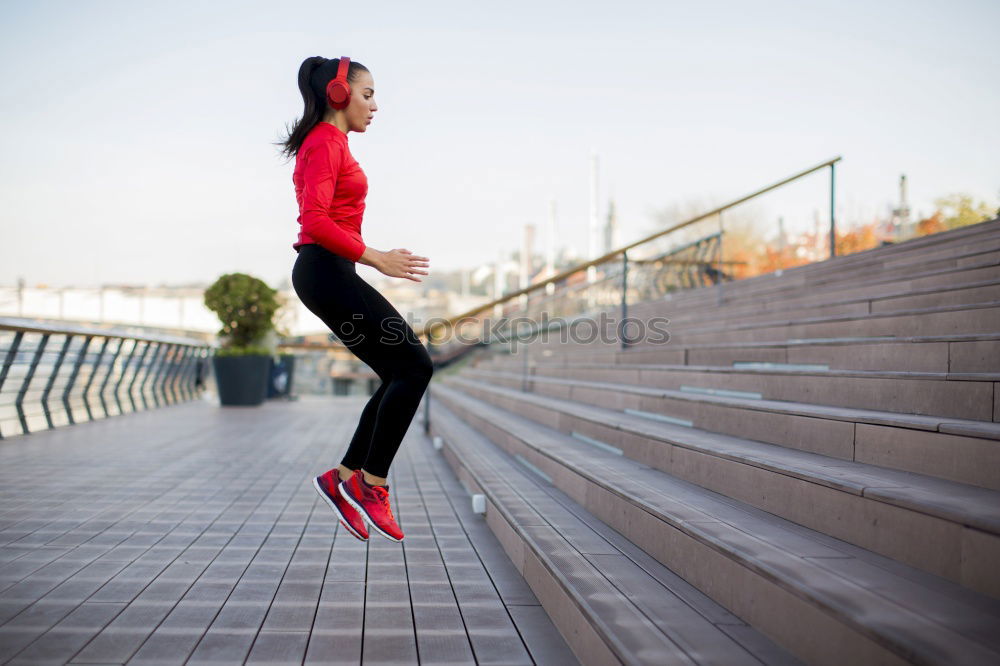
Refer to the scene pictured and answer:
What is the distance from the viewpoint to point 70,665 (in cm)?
181

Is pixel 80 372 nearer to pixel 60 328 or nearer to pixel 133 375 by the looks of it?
pixel 60 328

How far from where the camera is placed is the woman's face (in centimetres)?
243

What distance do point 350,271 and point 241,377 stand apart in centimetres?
1023

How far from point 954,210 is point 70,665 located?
943 inches

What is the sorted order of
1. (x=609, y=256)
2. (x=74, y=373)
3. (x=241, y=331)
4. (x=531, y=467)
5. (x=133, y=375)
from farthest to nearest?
(x=241, y=331) → (x=133, y=375) → (x=74, y=373) → (x=609, y=256) → (x=531, y=467)

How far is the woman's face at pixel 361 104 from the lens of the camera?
243cm

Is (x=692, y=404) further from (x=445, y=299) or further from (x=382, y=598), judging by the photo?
(x=445, y=299)

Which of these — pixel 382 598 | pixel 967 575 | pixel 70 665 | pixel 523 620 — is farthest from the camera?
pixel 382 598

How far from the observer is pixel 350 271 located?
2.35m

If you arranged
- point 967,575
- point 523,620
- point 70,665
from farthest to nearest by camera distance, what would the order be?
point 523,620 < point 70,665 < point 967,575

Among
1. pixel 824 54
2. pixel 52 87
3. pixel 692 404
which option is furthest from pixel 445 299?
pixel 692 404

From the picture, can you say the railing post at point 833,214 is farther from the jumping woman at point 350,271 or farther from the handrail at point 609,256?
the jumping woman at point 350,271

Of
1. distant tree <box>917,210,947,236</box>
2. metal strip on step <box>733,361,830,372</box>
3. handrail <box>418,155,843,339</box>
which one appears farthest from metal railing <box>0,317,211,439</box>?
distant tree <box>917,210,947,236</box>

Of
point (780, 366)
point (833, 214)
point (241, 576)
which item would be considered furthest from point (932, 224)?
point (241, 576)
